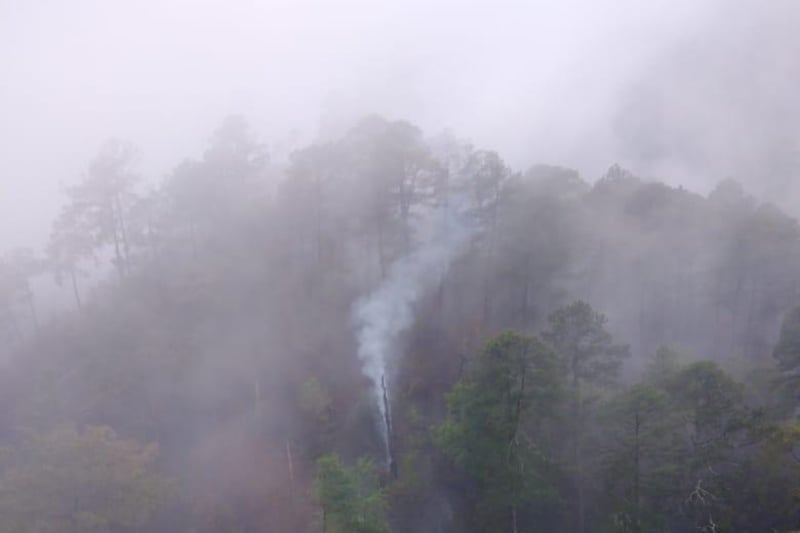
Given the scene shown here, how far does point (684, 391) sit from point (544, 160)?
119ft

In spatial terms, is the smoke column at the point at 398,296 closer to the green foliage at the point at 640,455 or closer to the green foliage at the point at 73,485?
the green foliage at the point at 73,485

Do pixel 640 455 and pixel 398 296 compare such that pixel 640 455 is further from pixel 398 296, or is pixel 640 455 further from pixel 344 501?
pixel 398 296

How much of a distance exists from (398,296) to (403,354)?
308 centimetres

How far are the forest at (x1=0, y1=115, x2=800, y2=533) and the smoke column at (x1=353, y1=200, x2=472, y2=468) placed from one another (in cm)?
13

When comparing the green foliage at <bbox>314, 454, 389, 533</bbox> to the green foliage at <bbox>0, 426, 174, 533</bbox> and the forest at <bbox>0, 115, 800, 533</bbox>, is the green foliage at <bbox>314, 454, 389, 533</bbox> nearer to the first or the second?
the forest at <bbox>0, 115, 800, 533</bbox>

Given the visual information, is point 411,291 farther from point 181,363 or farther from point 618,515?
point 618,515

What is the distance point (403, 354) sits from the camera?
3316cm

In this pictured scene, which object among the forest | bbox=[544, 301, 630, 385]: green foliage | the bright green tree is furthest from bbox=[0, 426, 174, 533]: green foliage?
bbox=[544, 301, 630, 385]: green foliage

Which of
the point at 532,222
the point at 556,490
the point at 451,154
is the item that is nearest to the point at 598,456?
the point at 556,490

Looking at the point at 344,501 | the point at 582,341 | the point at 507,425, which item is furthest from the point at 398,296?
the point at 344,501

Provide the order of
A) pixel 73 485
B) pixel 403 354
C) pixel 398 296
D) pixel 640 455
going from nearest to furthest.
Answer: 1. pixel 640 455
2. pixel 73 485
3. pixel 403 354
4. pixel 398 296

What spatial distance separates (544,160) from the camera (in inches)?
2172

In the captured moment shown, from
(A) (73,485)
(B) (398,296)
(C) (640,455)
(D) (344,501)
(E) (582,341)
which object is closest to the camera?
(D) (344,501)

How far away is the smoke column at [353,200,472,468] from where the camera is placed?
32.2m
